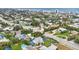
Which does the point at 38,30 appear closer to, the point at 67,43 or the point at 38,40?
the point at 38,40

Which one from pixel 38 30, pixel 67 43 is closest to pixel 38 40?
pixel 38 30

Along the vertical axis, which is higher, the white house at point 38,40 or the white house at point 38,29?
the white house at point 38,29

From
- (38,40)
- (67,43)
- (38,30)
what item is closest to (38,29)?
(38,30)

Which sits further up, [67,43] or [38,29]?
[38,29]

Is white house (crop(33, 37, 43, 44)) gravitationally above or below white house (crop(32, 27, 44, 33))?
below

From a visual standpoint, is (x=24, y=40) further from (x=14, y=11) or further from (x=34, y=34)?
(x=14, y=11)

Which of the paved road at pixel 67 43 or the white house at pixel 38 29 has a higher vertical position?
the white house at pixel 38 29

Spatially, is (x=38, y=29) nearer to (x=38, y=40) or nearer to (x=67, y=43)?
(x=38, y=40)
